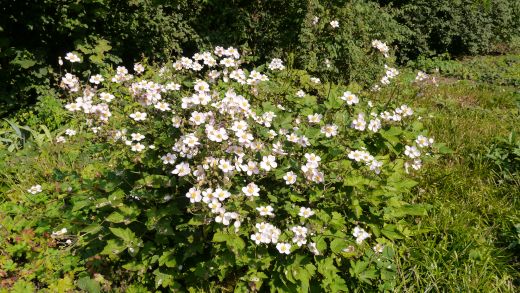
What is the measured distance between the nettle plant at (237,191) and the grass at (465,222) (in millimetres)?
310

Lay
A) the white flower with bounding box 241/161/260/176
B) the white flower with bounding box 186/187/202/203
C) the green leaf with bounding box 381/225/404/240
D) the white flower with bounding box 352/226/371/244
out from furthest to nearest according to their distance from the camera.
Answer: the green leaf with bounding box 381/225/404/240 → the white flower with bounding box 352/226/371/244 → the white flower with bounding box 241/161/260/176 → the white flower with bounding box 186/187/202/203

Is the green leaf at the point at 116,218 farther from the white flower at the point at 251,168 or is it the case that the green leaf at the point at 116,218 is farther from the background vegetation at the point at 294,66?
the white flower at the point at 251,168

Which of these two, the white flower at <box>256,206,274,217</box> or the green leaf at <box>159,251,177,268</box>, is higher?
the white flower at <box>256,206,274,217</box>

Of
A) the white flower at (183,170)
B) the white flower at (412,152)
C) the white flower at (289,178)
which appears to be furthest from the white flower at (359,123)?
the white flower at (183,170)

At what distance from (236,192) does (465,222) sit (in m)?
1.85

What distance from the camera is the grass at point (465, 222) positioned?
258 centimetres

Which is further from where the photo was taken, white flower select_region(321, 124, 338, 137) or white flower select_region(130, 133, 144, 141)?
white flower select_region(321, 124, 338, 137)

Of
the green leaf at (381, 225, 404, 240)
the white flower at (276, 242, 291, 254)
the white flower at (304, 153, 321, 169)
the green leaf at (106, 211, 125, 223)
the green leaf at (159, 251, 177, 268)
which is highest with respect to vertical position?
the white flower at (304, 153, 321, 169)

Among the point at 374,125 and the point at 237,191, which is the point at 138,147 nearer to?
the point at 237,191

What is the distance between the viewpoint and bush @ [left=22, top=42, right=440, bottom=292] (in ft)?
6.86

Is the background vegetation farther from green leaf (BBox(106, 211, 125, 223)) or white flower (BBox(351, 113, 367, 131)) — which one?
white flower (BBox(351, 113, 367, 131))

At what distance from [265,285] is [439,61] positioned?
6437mm

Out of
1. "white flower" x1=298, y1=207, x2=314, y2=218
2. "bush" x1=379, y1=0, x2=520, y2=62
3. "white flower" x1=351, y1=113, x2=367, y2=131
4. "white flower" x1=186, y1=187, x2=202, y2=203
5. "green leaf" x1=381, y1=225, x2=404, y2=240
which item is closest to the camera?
"white flower" x1=186, y1=187, x2=202, y2=203

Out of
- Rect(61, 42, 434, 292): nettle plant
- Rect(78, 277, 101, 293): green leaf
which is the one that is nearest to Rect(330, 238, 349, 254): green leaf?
Rect(61, 42, 434, 292): nettle plant
